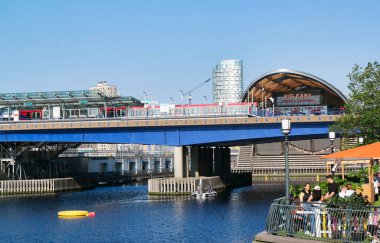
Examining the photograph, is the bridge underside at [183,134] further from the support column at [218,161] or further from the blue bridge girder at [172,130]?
the support column at [218,161]

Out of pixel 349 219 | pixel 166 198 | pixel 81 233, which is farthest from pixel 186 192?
pixel 349 219

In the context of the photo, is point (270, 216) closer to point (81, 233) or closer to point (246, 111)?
point (81, 233)

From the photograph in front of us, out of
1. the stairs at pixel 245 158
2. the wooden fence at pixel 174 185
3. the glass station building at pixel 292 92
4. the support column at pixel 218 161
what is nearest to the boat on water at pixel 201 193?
the wooden fence at pixel 174 185

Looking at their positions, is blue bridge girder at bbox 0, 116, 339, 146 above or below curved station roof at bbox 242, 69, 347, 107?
below

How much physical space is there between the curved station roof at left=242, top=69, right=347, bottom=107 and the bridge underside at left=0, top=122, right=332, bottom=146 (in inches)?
642

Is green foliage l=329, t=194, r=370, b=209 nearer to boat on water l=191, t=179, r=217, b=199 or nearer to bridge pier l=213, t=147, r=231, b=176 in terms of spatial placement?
boat on water l=191, t=179, r=217, b=199

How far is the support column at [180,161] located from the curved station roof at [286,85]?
902 inches

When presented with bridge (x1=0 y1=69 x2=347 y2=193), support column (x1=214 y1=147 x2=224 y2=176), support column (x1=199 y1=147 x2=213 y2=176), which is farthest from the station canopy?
support column (x1=214 y1=147 x2=224 y2=176)

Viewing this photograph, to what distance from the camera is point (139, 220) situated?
204 feet

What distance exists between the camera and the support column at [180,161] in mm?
94438

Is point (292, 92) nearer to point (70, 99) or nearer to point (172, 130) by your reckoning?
point (172, 130)

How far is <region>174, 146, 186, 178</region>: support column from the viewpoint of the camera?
9444 cm

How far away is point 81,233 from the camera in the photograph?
54562 mm

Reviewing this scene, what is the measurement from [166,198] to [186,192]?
5803 millimetres
